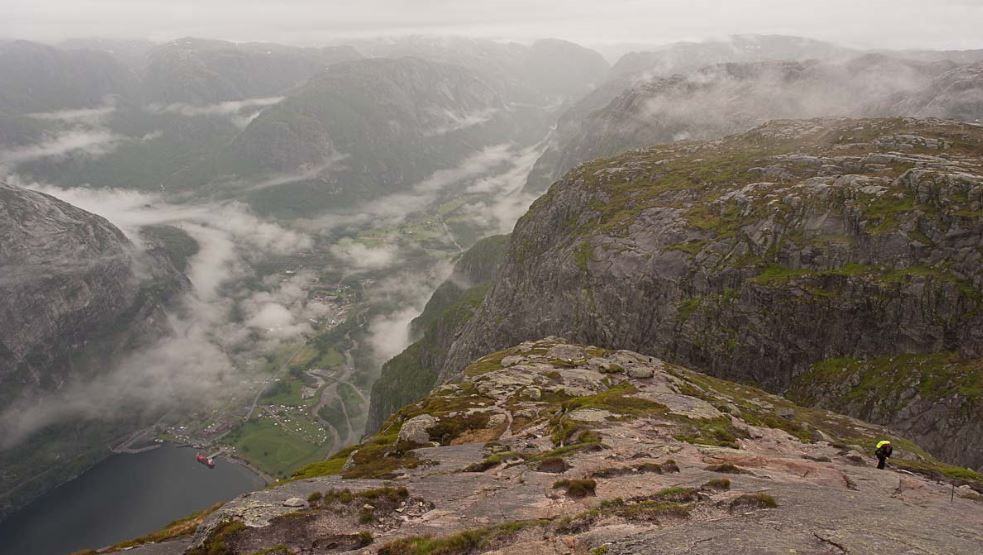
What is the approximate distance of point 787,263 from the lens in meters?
108

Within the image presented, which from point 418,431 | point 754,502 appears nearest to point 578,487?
point 754,502

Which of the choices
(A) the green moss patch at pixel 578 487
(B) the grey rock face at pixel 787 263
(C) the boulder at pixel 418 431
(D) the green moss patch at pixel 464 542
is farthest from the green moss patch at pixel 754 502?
(B) the grey rock face at pixel 787 263

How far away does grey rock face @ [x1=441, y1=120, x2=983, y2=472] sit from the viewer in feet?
301

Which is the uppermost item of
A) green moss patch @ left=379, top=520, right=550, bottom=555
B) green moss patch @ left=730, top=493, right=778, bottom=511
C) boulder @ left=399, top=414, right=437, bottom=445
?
green moss patch @ left=730, top=493, right=778, bottom=511

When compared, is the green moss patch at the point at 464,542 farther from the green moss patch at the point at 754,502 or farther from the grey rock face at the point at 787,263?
the grey rock face at the point at 787,263

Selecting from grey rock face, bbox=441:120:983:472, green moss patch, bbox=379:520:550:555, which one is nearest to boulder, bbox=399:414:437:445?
green moss patch, bbox=379:520:550:555

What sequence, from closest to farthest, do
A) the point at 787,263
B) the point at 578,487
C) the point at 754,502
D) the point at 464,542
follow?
the point at 464,542, the point at 754,502, the point at 578,487, the point at 787,263

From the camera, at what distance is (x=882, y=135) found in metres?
152

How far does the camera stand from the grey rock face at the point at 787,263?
91688mm

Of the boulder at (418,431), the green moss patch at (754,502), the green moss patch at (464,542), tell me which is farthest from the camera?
the boulder at (418,431)

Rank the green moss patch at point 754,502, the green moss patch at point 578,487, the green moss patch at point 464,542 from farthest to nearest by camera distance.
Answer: the green moss patch at point 578,487, the green moss patch at point 754,502, the green moss patch at point 464,542

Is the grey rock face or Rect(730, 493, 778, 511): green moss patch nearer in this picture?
Rect(730, 493, 778, 511): green moss patch

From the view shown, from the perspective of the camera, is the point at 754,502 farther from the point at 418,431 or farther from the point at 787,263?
the point at 787,263

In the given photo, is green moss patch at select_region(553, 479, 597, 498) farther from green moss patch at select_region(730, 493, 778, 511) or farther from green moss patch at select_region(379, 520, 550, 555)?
green moss patch at select_region(730, 493, 778, 511)
